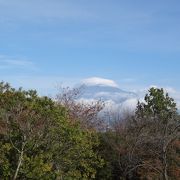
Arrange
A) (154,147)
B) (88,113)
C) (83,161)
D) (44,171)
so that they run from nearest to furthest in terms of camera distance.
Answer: (44,171) < (83,161) < (154,147) < (88,113)

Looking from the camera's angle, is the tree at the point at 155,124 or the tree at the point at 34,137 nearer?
the tree at the point at 34,137

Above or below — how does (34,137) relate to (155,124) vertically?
below

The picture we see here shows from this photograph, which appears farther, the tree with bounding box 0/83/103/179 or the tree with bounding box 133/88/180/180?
the tree with bounding box 133/88/180/180

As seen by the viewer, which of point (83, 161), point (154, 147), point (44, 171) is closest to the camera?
point (44, 171)

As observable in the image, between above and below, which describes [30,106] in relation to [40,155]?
above

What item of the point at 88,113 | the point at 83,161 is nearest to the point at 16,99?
the point at 83,161

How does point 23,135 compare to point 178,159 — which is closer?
point 23,135

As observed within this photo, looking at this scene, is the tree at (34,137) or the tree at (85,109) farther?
the tree at (85,109)

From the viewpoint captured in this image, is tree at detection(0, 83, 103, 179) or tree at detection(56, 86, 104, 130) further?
tree at detection(56, 86, 104, 130)

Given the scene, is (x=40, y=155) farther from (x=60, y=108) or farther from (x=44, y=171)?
(x=60, y=108)

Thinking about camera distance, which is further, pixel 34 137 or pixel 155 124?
pixel 155 124

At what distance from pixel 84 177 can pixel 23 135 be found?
394cm

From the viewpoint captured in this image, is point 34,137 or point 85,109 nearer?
point 34,137

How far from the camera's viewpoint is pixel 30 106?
65.5 ft
